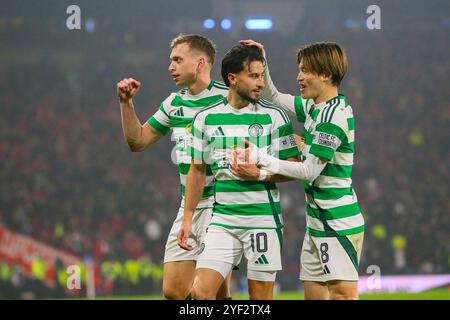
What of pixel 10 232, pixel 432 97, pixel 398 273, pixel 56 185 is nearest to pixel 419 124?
pixel 432 97

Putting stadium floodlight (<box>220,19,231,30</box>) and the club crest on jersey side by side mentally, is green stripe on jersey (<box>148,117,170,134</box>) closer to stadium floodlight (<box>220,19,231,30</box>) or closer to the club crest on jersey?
the club crest on jersey

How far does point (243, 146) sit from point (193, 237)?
0.98 m

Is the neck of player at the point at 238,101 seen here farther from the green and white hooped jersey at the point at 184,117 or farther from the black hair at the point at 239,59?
the green and white hooped jersey at the point at 184,117

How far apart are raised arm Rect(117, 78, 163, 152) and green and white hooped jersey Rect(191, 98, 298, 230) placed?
54 centimetres

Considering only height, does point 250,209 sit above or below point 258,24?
below

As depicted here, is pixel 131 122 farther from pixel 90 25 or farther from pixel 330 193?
pixel 90 25

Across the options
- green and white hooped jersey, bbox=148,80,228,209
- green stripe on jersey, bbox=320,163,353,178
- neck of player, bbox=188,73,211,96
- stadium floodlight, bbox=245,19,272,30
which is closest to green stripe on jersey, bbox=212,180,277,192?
green stripe on jersey, bbox=320,163,353,178

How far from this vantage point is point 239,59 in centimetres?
466

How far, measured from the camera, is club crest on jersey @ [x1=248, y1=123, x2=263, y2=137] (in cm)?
464

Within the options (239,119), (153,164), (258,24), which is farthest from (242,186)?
(258,24)

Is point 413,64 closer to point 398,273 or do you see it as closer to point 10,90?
point 398,273

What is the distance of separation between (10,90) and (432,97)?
10997 millimetres

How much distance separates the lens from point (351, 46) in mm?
20281

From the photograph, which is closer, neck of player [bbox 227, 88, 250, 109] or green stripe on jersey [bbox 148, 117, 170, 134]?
neck of player [bbox 227, 88, 250, 109]
